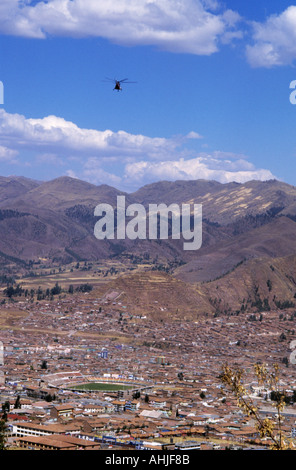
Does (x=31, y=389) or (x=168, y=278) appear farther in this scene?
(x=168, y=278)

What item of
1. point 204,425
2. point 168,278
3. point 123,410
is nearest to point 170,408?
point 123,410

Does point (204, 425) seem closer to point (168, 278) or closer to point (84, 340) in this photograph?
point (84, 340)

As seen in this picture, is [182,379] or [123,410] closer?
[123,410]

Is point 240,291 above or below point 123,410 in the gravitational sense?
above

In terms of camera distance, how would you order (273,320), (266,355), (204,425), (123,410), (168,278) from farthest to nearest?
(168,278) → (273,320) → (266,355) → (123,410) → (204,425)

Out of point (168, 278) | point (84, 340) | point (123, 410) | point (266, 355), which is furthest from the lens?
point (168, 278)
